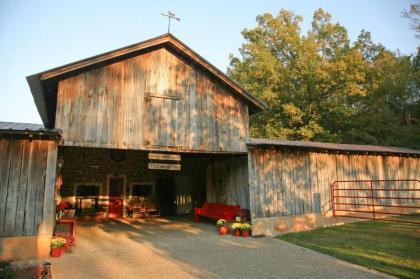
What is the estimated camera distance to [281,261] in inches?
307

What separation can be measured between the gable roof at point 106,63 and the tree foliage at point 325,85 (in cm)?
1324

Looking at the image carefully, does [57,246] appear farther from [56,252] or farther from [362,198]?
[362,198]

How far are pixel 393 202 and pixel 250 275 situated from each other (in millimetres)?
11715

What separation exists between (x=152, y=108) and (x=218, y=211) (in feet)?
19.5

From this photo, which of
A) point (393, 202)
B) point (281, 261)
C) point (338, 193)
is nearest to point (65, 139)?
point (281, 261)

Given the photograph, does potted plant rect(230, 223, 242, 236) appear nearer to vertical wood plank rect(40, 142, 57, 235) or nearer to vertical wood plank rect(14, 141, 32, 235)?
vertical wood plank rect(40, 142, 57, 235)

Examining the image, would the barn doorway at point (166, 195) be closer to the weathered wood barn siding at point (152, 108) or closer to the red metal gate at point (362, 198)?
the weathered wood barn siding at point (152, 108)

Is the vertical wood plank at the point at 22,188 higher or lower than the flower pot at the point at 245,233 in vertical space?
higher

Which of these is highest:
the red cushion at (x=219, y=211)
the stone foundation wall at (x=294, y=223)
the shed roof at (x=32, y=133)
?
the shed roof at (x=32, y=133)

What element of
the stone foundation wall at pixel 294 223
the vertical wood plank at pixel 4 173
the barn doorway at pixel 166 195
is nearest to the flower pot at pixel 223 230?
the stone foundation wall at pixel 294 223

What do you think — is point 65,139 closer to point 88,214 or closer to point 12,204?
point 12,204

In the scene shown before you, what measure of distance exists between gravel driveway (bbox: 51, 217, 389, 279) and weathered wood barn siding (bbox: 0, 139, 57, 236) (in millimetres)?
1298

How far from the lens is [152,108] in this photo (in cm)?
1033

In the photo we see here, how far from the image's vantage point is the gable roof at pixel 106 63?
925 centimetres
